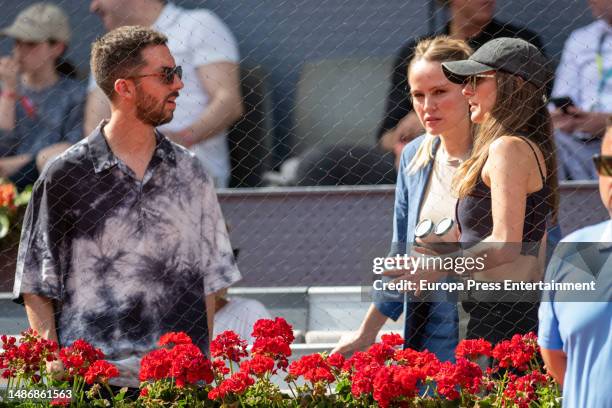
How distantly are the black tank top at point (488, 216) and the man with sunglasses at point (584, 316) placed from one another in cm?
75

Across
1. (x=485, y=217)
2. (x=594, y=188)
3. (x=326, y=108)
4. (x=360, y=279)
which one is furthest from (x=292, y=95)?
(x=485, y=217)

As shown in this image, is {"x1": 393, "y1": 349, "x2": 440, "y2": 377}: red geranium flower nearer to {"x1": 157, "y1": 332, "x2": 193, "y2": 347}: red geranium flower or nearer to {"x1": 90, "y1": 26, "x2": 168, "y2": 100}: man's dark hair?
{"x1": 157, "y1": 332, "x2": 193, "y2": 347}: red geranium flower

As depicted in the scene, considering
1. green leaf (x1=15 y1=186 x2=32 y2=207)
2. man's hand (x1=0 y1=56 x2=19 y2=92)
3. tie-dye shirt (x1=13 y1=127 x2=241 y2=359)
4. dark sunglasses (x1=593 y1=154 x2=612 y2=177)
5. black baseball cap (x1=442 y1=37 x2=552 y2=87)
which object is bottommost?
tie-dye shirt (x1=13 y1=127 x2=241 y2=359)

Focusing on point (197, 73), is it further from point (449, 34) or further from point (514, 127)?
point (514, 127)

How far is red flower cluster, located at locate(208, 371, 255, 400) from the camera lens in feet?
9.87

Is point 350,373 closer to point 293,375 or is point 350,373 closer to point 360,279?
point 293,375

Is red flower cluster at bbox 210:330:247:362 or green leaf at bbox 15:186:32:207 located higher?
green leaf at bbox 15:186:32:207

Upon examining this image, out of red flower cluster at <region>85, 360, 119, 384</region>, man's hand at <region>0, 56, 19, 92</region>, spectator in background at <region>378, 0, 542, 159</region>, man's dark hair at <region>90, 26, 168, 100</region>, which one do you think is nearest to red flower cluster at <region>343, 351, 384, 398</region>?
red flower cluster at <region>85, 360, 119, 384</region>

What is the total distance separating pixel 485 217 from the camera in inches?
131

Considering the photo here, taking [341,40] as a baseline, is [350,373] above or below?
below

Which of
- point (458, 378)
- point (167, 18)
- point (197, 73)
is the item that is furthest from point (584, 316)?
point (167, 18)

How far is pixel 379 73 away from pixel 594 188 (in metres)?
0.93

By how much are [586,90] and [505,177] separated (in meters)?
1.40

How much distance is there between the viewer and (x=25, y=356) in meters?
3.20
